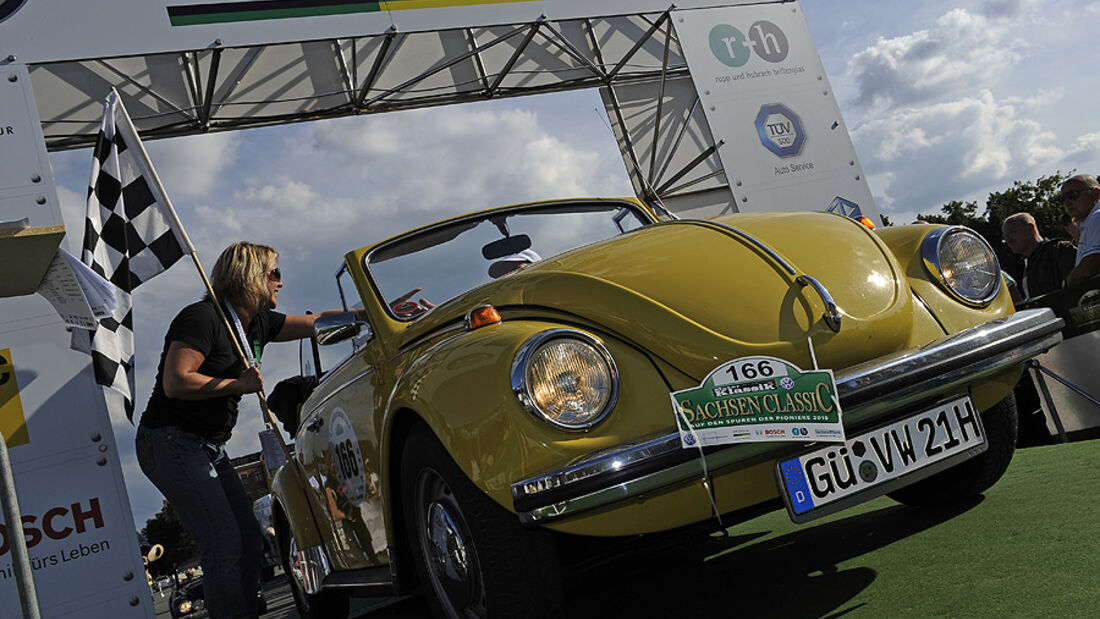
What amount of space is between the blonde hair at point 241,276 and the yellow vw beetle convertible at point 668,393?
3.41ft

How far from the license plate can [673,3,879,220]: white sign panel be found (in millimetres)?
5357

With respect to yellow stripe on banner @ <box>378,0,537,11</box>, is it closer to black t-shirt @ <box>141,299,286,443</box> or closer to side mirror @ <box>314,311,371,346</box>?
black t-shirt @ <box>141,299,286,443</box>

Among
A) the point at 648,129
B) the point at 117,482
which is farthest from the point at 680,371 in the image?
the point at 648,129

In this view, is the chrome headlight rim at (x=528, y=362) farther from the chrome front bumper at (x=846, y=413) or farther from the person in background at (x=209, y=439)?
the person in background at (x=209, y=439)

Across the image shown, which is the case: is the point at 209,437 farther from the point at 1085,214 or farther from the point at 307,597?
the point at 1085,214

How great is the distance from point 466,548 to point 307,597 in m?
2.39

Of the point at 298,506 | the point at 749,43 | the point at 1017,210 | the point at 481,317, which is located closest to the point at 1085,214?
the point at 749,43

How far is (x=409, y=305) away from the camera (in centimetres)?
355

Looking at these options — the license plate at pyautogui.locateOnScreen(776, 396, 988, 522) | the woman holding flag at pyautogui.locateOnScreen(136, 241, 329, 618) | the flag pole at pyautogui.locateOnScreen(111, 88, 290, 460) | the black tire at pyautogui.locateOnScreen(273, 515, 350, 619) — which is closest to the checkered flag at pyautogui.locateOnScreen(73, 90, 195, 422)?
the flag pole at pyautogui.locateOnScreen(111, 88, 290, 460)

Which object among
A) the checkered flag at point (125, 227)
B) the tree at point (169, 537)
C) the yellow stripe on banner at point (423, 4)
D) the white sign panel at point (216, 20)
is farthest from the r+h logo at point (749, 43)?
the tree at point (169, 537)

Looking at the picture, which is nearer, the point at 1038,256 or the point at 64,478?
the point at 64,478

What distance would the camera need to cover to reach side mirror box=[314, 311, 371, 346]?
3430mm

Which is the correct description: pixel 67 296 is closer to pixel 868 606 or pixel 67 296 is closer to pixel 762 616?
pixel 762 616

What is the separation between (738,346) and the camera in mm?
2516
